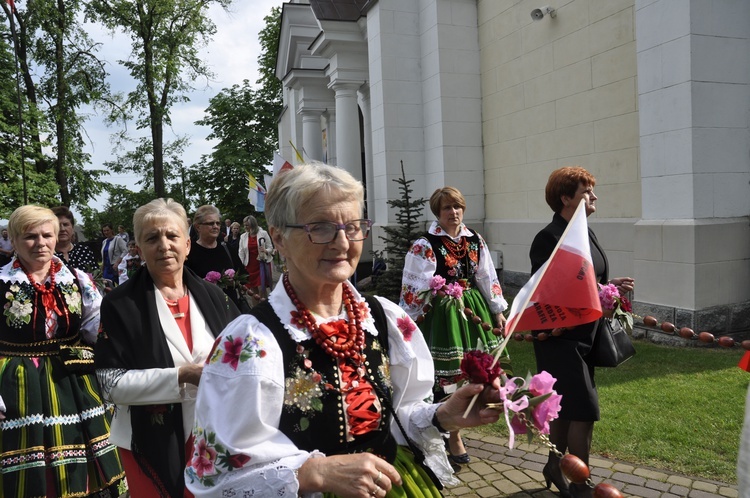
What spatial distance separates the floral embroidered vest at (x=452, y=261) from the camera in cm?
529

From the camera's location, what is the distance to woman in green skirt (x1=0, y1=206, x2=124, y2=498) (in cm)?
348

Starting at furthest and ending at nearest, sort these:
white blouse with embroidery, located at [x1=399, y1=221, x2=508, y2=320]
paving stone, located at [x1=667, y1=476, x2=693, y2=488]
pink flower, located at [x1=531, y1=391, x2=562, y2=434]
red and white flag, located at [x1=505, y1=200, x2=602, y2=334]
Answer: white blouse with embroidery, located at [x1=399, y1=221, x2=508, y2=320] → paving stone, located at [x1=667, y1=476, x2=693, y2=488] → red and white flag, located at [x1=505, y1=200, x2=602, y2=334] → pink flower, located at [x1=531, y1=391, x2=562, y2=434]

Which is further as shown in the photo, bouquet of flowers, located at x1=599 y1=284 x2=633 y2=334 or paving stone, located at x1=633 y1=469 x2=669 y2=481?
paving stone, located at x1=633 y1=469 x2=669 y2=481

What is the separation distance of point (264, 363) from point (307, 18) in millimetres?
20670

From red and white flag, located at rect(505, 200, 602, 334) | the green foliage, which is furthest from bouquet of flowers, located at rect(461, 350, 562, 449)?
the green foliage

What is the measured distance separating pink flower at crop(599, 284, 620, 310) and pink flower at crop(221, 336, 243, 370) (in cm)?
267

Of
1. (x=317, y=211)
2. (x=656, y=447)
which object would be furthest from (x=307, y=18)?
(x=317, y=211)

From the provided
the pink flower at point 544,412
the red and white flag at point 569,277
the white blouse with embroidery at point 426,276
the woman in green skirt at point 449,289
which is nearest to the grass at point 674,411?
the woman in green skirt at point 449,289

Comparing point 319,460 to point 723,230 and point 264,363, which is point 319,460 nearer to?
point 264,363

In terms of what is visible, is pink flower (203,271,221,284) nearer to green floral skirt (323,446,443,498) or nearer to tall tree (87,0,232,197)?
green floral skirt (323,446,443,498)

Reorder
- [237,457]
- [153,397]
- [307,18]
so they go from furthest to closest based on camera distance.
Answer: [307,18]
[153,397]
[237,457]

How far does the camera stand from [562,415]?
384 centimetres

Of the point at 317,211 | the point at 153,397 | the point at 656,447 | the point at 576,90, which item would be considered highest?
the point at 576,90

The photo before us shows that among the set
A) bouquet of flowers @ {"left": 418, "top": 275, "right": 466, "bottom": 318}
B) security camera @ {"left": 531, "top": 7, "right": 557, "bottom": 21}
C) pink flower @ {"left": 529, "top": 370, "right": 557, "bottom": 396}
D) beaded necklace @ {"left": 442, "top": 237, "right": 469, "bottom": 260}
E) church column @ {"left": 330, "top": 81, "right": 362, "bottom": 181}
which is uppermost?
security camera @ {"left": 531, "top": 7, "right": 557, "bottom": 21}
